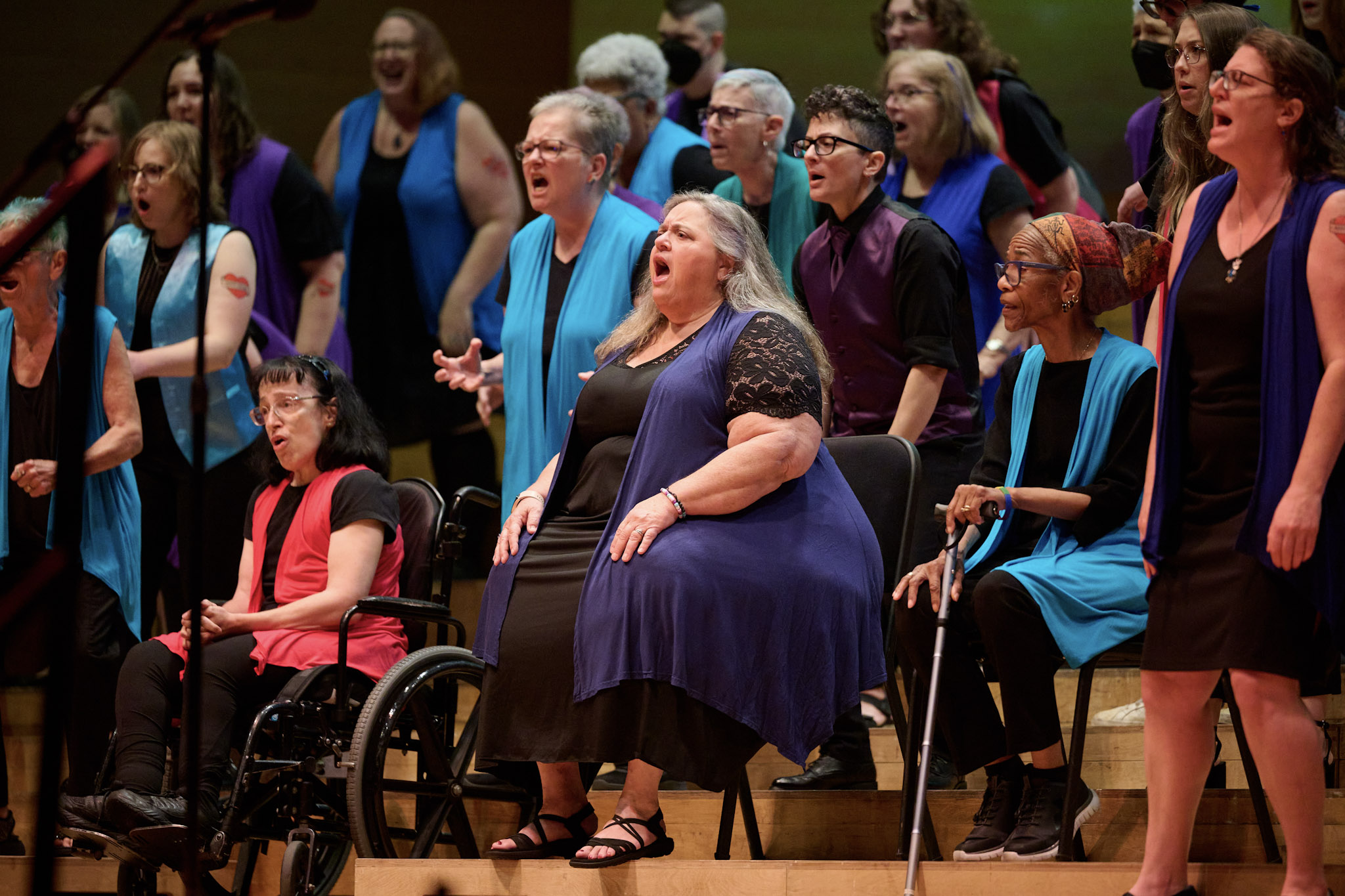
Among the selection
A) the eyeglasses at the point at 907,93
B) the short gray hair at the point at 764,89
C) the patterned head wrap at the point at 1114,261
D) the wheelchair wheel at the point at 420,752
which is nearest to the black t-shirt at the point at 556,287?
the short gray hair at the point at 764,89

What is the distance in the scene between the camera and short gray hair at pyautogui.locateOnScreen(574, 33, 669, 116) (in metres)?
4.76

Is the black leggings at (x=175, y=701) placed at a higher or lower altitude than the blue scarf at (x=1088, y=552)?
lower

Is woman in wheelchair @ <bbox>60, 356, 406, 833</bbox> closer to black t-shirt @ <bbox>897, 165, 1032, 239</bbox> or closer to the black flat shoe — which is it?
the black flat shoe

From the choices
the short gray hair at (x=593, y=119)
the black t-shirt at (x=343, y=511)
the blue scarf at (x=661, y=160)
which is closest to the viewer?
the black t-shirt at (x=343, y=511)

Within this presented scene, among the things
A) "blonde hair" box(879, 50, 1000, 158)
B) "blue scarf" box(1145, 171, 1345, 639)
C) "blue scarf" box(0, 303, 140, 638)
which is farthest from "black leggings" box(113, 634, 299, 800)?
"blonde hair" box(879, 50, 1000, 158)

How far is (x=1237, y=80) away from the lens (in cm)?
242

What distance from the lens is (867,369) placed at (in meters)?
3.73

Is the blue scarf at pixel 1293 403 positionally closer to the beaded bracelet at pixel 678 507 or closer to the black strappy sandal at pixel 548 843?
the beaded bracelet at pixel 678 507

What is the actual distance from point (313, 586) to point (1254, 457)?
207 cm

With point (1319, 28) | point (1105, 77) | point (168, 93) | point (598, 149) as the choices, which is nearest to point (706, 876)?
point (598, 149)

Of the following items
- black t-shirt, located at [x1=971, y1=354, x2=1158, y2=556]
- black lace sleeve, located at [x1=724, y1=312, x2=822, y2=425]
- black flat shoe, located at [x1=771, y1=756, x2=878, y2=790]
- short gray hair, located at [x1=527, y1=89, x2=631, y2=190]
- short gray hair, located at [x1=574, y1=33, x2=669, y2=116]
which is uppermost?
short gray hair, located at [x1=574, y1=33, x2=669, y2=116]

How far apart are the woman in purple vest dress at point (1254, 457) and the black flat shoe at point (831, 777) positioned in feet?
3.20

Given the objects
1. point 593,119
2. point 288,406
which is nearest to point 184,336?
point 288,406

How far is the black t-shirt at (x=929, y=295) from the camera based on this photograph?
142 inches
